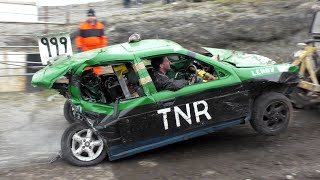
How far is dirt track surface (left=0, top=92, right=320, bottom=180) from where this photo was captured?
570cm

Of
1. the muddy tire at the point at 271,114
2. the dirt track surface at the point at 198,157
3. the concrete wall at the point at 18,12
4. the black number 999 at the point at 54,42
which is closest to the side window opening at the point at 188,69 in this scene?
the muddy tire at the point at 271,114

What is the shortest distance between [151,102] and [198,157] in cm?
112

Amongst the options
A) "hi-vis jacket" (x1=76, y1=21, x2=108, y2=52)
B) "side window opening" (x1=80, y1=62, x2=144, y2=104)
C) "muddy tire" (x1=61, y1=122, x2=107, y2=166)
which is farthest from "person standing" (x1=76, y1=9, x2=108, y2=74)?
"muddy tire" (x1=61, y1=122, x2=107, y2=166)

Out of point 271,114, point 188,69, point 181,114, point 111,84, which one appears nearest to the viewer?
point 181,114

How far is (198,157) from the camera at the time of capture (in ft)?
20.6

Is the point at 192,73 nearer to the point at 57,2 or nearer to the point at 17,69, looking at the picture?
the point at 17,69

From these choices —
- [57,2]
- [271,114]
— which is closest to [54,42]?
[271,114]

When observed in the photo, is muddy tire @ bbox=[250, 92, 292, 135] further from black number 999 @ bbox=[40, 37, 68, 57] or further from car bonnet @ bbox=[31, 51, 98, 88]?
black number 999 @ bbox=[40, 37, 68, 57]

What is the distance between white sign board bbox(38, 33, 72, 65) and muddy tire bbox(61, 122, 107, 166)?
13.8 feet

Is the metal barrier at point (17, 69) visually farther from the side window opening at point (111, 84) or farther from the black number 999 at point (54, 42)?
the side window opening at point (111, 84)

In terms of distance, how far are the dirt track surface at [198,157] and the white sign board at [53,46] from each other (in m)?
2.51

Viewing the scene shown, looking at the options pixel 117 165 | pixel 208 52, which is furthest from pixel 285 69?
pixel 117 165

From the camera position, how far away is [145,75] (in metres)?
6.05

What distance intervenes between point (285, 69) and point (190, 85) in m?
1.56
